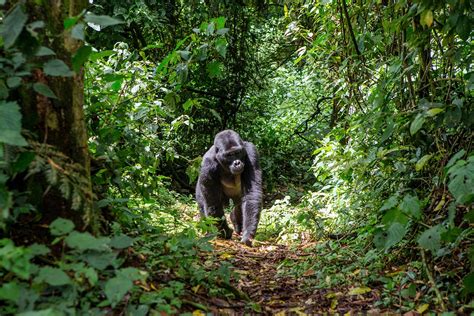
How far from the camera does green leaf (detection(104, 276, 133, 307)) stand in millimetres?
1930

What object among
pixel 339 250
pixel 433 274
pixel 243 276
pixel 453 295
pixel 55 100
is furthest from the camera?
pixel 339 250

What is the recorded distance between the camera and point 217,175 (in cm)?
640

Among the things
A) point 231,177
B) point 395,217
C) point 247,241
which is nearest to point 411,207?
point 395,217

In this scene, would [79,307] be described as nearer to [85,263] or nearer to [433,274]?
[85,263]

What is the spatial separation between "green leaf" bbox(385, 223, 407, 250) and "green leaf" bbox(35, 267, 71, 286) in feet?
5.34

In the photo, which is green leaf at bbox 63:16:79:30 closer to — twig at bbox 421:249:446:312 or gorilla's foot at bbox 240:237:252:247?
twig at bbox 421:249:446:312

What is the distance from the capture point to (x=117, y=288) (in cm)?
195

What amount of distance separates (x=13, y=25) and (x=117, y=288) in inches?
41.4

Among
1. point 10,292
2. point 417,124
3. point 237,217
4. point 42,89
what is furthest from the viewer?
point 237,217

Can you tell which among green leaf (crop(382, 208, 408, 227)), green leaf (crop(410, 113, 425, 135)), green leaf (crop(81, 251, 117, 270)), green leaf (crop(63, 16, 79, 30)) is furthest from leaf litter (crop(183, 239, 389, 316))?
green leaf (crop(63, 16, 79, 30))

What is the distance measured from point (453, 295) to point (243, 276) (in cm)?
163

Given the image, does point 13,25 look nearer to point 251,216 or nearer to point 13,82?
point 13,82

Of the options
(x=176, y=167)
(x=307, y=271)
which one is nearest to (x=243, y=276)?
(x=307, y=271)

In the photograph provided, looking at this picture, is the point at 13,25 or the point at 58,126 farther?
the point at 58,126
